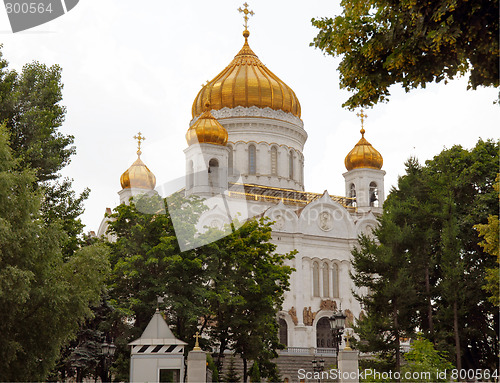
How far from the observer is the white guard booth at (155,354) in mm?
18969

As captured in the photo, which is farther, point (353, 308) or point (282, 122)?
point (282, 122)

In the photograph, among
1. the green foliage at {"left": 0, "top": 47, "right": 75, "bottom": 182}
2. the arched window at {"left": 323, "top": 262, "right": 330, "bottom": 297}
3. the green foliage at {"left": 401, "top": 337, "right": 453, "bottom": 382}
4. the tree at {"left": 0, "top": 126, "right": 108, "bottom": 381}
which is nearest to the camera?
the tree at {"left": 0, "top": 126, "right": 108, "bottom": 381}

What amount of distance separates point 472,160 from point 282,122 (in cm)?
2189

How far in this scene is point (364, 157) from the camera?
49.3m

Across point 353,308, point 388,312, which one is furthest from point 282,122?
point 388,312

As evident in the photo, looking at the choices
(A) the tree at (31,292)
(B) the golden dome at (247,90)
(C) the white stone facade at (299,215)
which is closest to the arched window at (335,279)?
(C) the white stone facade at (299,215)

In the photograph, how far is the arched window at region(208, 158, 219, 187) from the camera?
4351cm

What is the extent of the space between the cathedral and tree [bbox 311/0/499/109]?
29.0 metres

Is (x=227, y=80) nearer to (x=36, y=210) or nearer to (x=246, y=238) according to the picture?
(x=246, y=238)

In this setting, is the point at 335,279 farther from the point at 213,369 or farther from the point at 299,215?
the point at 213,369

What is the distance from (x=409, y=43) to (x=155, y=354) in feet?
40.0

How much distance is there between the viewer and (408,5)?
34.8 ft

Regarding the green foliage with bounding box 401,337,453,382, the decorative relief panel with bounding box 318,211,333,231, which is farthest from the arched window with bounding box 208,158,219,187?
the green foliage with bounding box 401,337,453,382

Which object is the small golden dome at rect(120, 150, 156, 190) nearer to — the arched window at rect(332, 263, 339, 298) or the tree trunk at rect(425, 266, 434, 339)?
the arched window at rect(332, 263, 339, 298)
